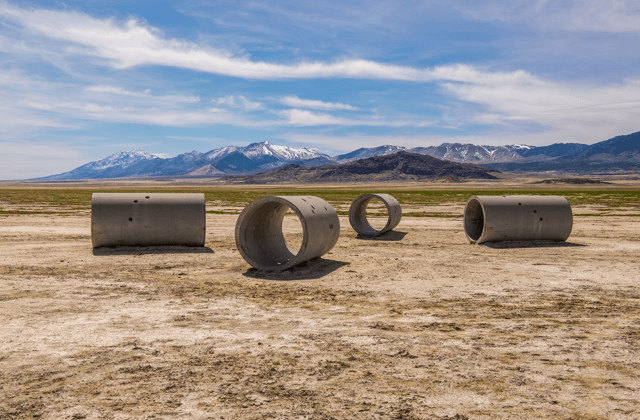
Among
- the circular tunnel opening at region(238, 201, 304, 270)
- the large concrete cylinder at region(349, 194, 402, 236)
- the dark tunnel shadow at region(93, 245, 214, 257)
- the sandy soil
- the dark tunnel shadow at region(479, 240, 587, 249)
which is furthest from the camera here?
the large concrete cylinder at region(349, 194, 402, 236)

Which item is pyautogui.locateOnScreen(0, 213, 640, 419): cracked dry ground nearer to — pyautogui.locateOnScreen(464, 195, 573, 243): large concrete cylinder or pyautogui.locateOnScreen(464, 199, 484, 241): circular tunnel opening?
pyautogui.locateOnScreen(464, 195, 573, 243): large concrete cylinder

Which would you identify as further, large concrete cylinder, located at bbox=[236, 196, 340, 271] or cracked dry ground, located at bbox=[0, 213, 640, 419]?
large concrete cylinder, located at bbox=[236, 196, 340, 271]

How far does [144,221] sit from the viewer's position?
723 inches

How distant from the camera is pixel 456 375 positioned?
7047 mm

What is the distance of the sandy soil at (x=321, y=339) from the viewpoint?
6242 millimetres

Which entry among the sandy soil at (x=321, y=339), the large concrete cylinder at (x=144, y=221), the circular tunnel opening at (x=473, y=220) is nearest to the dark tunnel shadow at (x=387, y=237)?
the circular tunnel opening at (x=473, y=220)

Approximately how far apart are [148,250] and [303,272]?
676 cm

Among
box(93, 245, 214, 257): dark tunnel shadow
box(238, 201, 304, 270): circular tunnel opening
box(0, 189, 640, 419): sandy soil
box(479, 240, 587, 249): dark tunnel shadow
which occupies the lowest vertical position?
box(0, 189, 640, 419): sandy soil

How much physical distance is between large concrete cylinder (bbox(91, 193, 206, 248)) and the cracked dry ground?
5.96 ft

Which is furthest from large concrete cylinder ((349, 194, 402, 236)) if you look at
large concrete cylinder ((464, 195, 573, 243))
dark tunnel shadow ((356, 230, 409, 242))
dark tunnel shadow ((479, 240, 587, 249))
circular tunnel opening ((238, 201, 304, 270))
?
circular tunnel opening ((238, 201, 304, 270))

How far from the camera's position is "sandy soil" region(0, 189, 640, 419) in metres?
6.24

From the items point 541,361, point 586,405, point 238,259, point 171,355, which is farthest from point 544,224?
point 171,355

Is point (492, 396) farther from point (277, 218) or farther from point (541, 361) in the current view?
point (277, 218)

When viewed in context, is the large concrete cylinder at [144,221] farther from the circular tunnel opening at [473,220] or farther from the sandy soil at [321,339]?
the circular tunnel opening at [473,220]
